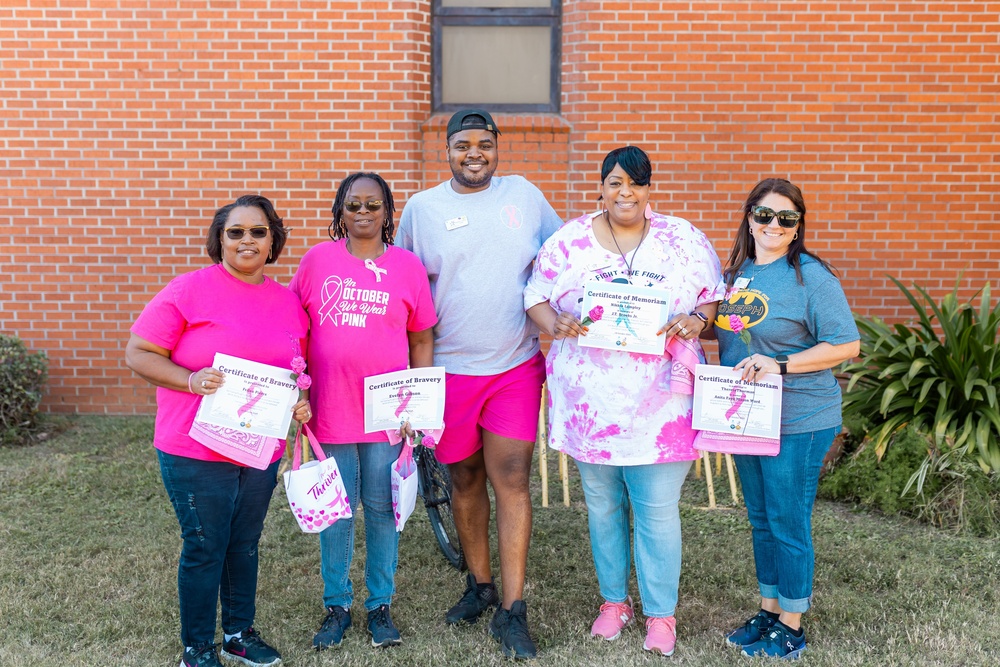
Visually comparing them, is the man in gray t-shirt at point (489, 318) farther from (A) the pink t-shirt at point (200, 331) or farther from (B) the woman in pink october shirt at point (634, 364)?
(A) the pink t-shirt at point (200, 331)

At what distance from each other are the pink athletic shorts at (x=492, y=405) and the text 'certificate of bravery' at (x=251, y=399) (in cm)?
74

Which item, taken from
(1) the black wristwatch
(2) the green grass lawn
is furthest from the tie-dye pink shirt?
(2) the green grass lawn

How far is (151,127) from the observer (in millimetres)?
6977

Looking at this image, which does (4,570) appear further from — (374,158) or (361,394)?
(374,158)

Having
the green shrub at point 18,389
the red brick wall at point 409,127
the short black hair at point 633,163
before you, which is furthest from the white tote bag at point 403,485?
the green shrub at point 18,389

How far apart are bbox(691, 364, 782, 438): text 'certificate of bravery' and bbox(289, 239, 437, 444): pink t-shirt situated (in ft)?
3.84

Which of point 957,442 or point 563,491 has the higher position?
point 957,442

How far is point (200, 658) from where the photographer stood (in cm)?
334

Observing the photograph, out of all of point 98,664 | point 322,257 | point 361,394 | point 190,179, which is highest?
point 190,179

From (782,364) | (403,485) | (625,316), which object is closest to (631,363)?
(625,316)

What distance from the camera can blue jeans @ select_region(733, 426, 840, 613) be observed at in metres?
3.36

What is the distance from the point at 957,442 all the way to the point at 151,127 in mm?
6350

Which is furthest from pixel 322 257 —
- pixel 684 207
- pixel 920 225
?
pixel 920 225

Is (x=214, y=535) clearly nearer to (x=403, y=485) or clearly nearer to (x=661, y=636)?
(x=403, y=485)
